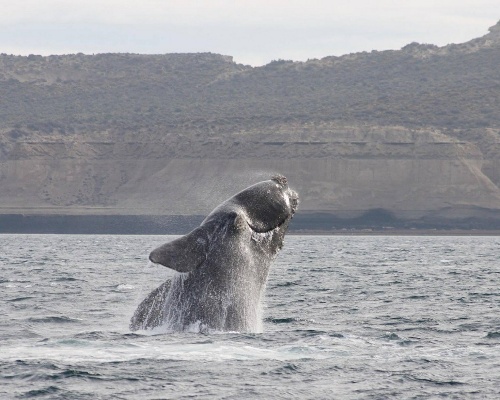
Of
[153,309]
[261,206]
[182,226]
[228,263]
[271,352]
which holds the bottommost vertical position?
[182,226]

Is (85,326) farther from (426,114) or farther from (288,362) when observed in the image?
(426,114)

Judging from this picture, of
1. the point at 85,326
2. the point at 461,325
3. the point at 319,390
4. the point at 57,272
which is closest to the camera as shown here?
the point at 319,390

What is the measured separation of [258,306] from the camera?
55.9ft

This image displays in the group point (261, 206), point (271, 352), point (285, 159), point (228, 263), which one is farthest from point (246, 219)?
point (285, 159)

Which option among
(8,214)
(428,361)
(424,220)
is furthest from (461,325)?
(8,214)

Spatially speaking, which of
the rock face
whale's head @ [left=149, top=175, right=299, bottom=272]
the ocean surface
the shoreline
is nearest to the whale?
whale's head @ [left=149, top=175, right=299, bottom=272]

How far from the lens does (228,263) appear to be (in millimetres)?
16188

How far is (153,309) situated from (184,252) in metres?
1.67

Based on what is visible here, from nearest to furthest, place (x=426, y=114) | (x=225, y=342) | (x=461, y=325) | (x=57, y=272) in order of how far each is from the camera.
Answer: (x=225, y=342), (x=461, y=325), (x=57, y=272), (x=426, y=114)

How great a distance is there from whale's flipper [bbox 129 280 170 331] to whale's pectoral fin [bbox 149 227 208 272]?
2.75ft

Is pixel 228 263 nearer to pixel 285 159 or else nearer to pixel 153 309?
pixel 153 309

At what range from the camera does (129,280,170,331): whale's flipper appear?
1650 cm

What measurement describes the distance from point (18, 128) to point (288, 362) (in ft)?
541

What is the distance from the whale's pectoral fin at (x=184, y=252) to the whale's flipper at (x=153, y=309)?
837 mm
